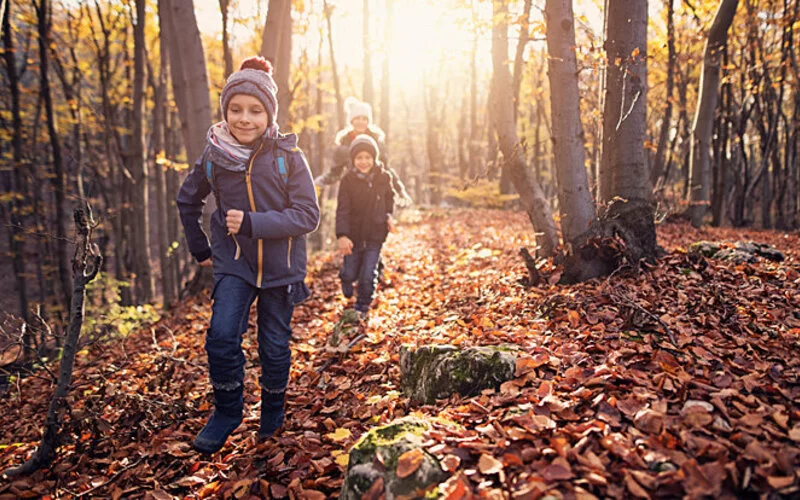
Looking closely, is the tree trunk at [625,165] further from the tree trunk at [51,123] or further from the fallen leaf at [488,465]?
the tree trunk at [51,123]

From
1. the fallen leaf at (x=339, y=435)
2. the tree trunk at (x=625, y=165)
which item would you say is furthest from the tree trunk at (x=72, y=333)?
the tree trunk at (x=625, y=165)

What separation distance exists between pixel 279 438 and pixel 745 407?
2.40 meters

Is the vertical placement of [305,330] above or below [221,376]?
below

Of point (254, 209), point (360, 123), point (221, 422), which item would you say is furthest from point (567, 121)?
point (221, 422)

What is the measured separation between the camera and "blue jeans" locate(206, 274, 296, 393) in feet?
8.18

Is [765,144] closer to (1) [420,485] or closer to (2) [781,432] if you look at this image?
(2) [781,432]

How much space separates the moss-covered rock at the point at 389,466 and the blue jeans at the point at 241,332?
0.92 m

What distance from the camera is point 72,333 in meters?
2.50

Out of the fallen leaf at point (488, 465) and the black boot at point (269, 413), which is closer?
the fallen leaf at point (488, 465)

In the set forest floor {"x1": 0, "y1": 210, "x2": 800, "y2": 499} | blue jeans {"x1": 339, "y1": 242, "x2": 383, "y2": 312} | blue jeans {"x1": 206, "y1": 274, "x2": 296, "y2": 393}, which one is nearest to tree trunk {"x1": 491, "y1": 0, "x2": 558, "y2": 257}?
forest floor {"x1": 0, "y1": 210, "x2": 800, "y2": 499}

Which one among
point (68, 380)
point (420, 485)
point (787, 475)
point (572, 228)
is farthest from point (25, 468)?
point (572, 228)

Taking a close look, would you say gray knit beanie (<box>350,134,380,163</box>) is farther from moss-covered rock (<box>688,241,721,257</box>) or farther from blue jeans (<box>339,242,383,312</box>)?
moss-covered rock (<box>688,241,721,257</box>)

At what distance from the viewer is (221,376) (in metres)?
2.54

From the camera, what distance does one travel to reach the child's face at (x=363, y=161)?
4.79m
